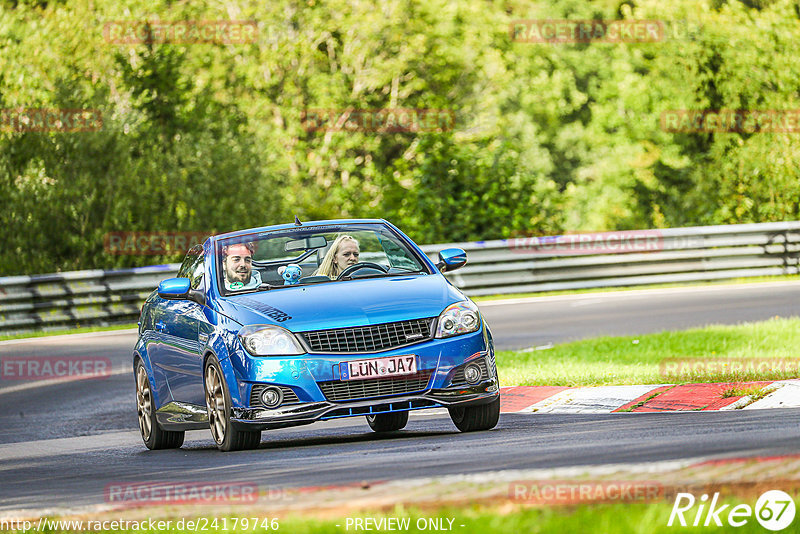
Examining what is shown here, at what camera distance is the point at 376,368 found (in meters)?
9.46

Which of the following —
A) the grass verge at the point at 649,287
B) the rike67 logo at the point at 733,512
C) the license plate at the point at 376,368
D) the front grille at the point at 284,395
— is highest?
the rike67 logo at the point at 733,512

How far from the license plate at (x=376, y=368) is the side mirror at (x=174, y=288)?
1728 millimetres

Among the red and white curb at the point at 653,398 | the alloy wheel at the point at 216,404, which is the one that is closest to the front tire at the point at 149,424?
the alloy wheel at the point at 216,404

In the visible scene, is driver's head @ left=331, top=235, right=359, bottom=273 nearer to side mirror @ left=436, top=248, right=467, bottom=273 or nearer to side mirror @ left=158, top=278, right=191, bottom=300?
side mirror @ left=436, top=248, right=467, bottom=273

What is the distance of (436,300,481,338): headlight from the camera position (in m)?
9.66

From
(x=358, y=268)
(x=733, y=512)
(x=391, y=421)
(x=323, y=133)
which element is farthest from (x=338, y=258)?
(x=323, y=133)

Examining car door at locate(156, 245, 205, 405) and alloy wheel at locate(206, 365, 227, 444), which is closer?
alloy wheel at locate(206, 365, 227, 444)

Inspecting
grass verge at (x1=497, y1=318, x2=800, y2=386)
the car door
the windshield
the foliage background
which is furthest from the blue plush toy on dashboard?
the foliage background

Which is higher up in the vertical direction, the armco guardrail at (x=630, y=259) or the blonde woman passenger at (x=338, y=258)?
the blonde woman passenger at (x=338, y=258)

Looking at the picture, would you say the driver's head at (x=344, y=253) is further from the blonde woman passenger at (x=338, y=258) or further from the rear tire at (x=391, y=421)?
the rear tire at (x=391, y=421)

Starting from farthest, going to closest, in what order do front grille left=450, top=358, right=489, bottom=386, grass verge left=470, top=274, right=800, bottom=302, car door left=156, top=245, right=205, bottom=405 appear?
grass verge left=470, top=274, right=800, bottom=302
car door left=156, top=245, right=205, bottom=405
front grille left=450, top=358, right=489, bottom=386

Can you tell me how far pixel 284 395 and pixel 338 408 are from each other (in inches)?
14.2

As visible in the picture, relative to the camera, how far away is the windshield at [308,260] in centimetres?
1053

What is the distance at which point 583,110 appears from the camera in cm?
6694
